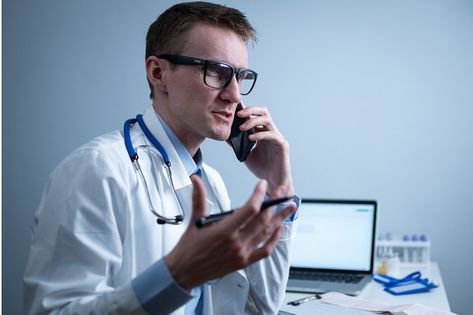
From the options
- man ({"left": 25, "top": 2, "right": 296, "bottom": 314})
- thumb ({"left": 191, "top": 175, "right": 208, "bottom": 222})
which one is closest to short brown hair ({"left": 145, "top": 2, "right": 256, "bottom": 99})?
man ({"left": 25, "top": 2, "right": 296, "bottom": 314})

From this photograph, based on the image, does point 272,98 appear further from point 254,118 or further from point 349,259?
point 254,118

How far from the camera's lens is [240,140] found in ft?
4.98

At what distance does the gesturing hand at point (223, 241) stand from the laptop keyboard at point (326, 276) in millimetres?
1344

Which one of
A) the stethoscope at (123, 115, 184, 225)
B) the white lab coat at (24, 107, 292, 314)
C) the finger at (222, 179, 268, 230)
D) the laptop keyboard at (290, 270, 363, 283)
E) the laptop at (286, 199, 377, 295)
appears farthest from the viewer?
the laptop at (286, 199, 377, 295)

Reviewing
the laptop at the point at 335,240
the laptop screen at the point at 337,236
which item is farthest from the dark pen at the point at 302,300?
the laptop screen at the point at 337,236

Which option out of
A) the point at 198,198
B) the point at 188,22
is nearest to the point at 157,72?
the point at 188,22

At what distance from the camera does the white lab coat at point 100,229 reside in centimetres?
93

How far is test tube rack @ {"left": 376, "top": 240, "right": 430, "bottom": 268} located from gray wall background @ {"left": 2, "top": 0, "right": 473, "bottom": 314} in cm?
10

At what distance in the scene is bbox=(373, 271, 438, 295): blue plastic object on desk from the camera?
1.80 m

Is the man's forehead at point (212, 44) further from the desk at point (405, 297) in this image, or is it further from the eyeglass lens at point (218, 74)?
the desk at point (405, 297)

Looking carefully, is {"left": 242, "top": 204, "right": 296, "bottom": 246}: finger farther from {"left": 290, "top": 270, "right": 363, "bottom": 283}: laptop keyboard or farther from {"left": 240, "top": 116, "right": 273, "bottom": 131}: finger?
{"left": 290, "top": 270, "right": 363, "bottom": 283}: laptop keyboard

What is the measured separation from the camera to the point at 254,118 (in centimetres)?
144

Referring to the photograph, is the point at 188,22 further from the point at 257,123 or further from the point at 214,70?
the point at 257,123

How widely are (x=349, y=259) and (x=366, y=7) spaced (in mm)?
1157
